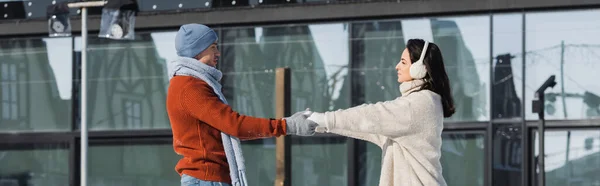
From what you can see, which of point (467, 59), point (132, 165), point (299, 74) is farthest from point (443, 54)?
point (132, 165)

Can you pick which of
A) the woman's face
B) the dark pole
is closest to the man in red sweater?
the woman's face

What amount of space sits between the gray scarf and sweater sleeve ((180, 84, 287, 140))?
0.15ft

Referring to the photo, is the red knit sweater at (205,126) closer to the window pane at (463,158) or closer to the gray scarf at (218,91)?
the gray scarf at (218,91)

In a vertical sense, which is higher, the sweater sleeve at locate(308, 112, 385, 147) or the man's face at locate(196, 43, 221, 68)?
the man's face at locate(196, 43, 221, 68)

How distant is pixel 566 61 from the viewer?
1224 cm

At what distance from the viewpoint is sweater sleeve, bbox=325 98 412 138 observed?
5551 mm

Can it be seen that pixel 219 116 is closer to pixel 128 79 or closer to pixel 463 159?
pixel 463 159

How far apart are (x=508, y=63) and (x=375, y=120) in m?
7.04

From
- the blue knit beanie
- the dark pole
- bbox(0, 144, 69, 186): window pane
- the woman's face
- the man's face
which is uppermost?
the blue knit beanie

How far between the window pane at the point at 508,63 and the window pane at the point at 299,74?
1.55 metres

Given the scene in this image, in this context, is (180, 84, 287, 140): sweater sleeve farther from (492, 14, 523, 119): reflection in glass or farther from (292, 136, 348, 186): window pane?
(292, 136, 348, 186): window pane

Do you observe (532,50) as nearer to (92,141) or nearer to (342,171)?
(342,171)

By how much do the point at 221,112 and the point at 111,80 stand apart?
8.94 m

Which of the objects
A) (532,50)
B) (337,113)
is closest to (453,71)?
(532,50)
